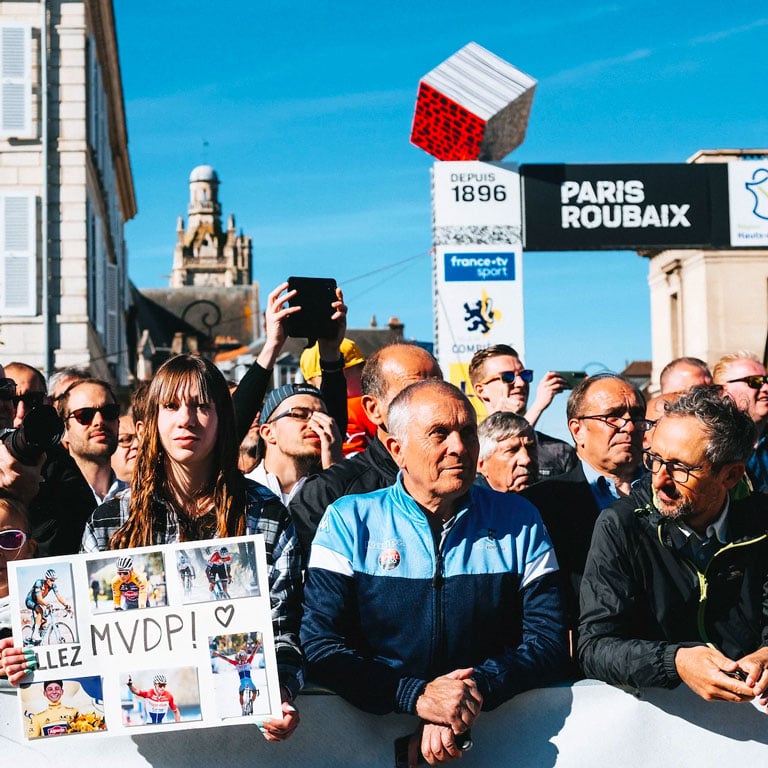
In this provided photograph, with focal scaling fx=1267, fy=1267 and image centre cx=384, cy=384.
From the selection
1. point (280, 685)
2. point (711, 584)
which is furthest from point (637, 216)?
point (280, 685)

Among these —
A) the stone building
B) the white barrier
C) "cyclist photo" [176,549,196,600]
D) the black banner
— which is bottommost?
the white barrier

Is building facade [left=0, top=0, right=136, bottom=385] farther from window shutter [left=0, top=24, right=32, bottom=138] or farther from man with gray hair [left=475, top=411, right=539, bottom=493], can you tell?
man with gray hair [left=475, top=411, right=539, bottom=493]

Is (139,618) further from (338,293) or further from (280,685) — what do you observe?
(338,293)

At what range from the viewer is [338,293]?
5453mm

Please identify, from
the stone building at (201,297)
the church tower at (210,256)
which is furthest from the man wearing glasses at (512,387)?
the church tower at (210,256)

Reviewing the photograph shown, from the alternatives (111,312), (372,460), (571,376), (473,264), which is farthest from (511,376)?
(111,312)

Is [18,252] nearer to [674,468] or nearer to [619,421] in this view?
[619,421]

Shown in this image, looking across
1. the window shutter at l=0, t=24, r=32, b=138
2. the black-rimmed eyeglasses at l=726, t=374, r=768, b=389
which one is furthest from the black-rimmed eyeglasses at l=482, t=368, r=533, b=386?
the window shutter at l=0, t=24, r=32, b=138

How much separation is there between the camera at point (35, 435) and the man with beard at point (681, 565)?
1908mm

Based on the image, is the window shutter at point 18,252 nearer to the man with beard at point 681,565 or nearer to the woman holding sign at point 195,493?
the woman holding sign at point 195,493

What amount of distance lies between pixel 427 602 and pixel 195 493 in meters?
0.79

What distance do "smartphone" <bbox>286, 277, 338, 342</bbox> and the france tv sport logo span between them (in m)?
5.67

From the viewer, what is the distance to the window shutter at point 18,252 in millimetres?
21297

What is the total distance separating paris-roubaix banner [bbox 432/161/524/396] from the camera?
11.0 m
